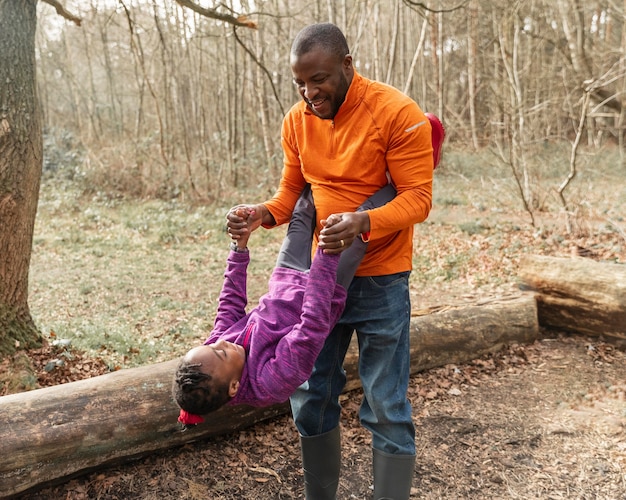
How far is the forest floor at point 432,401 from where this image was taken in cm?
255

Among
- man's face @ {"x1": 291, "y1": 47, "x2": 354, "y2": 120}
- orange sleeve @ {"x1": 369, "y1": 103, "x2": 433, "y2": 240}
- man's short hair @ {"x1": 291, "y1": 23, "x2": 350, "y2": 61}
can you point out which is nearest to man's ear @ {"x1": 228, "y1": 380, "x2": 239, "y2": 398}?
orange sleeve @ {"x1": 369, "y1": 103, "x2": 433, "y2": 240}

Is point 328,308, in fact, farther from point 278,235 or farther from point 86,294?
point 278,235

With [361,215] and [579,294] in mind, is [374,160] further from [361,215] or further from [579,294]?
[579,294]

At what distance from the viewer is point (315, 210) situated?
6.83ft

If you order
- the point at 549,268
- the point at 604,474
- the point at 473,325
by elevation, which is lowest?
the point at 604,474

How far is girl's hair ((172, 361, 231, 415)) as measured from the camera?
1.77 meters

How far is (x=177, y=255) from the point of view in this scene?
734 cm

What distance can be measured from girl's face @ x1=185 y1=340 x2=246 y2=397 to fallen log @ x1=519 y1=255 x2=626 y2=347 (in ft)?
10.7

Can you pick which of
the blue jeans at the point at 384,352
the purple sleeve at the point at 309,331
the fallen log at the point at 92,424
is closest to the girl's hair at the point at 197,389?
the purple sleeve at the point at 309,331

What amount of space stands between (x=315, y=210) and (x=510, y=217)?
7.33m

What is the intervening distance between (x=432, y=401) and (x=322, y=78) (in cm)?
234

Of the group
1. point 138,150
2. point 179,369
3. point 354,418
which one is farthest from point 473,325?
point 138,150

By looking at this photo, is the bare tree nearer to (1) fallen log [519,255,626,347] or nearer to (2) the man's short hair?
(2) the man's short hair

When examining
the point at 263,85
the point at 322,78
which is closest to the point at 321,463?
the point at 322,78
